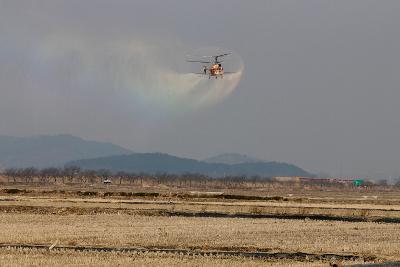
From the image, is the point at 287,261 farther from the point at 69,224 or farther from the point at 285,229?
the point at 69,224

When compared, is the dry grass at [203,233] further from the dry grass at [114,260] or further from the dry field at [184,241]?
the dry grass at [114,260]

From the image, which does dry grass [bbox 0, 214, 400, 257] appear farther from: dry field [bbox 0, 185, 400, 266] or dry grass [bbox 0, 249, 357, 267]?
dry grass [bbox 0, 249, 357, 267]

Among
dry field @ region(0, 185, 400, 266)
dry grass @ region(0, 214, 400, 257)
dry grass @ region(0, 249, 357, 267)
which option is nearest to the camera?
dry grass @ region(0, 249, 357, 267)

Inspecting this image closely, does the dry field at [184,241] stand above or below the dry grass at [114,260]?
above

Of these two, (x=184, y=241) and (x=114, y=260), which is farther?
(x=184, y=241)

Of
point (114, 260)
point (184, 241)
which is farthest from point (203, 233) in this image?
point (114, 260)

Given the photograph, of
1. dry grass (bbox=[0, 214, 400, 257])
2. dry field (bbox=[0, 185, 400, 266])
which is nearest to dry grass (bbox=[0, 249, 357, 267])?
dry field (bbox=[0, 185, 400, 266])

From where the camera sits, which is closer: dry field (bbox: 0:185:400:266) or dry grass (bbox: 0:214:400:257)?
dry field (bbox: 0:185:400:266)

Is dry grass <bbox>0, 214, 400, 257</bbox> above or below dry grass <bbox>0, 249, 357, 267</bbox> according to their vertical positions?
above

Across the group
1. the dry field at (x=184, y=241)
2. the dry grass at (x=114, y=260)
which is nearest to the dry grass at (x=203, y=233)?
the dry field at (x=184, y=241)

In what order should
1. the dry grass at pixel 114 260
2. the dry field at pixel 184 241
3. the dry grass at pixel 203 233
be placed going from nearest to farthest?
the dry grass at pixel 114 260, the dry field at pixel 184 241, the dry grass at pixel 203 233

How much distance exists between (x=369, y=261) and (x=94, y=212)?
40.0 metres

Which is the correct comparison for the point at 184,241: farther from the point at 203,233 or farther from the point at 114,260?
the point at 114,260

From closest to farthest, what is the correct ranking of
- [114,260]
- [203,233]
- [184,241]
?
[114,260], [184,241], [203,233]
